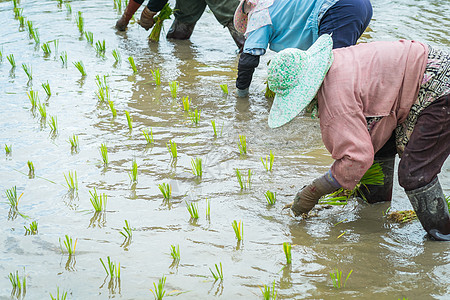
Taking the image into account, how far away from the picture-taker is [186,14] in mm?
6305

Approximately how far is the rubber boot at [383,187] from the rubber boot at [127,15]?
423 cm

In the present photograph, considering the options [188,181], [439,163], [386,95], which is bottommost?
[188,181]

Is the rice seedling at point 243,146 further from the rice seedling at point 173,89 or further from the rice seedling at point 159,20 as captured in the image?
the rice seedling at point 159,20

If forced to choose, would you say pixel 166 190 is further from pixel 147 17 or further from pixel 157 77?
pixel 147 17

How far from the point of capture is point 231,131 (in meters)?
4.16

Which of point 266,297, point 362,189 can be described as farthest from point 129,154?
point 266,297

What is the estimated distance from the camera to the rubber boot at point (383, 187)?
3.02 metres

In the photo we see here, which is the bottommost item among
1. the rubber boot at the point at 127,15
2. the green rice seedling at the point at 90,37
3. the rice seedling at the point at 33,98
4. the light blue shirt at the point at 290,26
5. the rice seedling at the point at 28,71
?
the rice seedling at the point at 33,98

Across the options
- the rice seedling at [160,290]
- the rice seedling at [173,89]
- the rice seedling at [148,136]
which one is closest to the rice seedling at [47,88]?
the rice seedling at [173,89]

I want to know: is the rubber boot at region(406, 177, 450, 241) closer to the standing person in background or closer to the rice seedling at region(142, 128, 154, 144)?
the rice seedling at region(142, 128, 154, 144)

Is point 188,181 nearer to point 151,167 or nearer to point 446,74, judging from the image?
point 151,167

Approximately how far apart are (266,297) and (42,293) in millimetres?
963

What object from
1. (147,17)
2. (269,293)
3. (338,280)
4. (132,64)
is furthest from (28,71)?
(338,280)

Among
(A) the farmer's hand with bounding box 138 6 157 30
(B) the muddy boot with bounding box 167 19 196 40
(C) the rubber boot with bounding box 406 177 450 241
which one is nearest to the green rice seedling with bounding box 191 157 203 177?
(C) the rubber boot with bounding box 406 177 450 241
